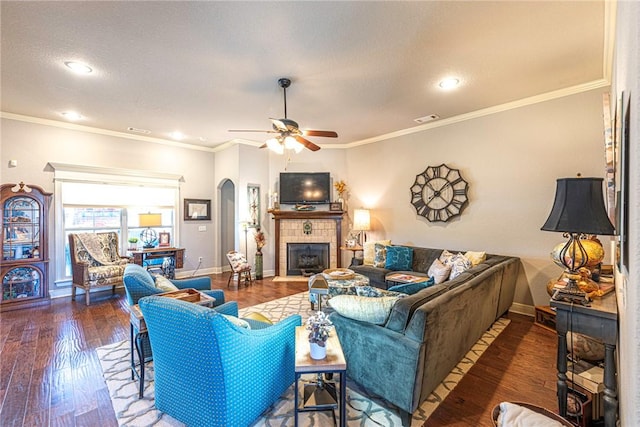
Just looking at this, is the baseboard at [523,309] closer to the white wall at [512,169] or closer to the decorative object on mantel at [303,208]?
the white wall at [512,169]

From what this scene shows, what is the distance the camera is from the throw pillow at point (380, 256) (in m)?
4.91

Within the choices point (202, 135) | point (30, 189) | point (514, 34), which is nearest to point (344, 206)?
point (202, 135)

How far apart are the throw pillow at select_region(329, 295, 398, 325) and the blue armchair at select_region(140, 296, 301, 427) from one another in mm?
513

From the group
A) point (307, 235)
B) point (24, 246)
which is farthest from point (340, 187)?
point (24, 246)

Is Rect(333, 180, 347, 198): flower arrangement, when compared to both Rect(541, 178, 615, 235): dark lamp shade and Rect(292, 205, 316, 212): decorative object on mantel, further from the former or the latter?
Rect(541, 178, 615, 235): dark lamp shade

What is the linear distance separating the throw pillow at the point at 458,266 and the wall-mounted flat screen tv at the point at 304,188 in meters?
3.05

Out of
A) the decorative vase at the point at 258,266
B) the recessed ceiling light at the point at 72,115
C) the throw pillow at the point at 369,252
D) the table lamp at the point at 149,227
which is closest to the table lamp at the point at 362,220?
the throw pillow at the point at 369,252

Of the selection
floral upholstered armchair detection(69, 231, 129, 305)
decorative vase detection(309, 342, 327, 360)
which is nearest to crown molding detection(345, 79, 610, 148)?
decorative vase detection(309, 342, 327, 360)

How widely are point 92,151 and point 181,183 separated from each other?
5.28 feet

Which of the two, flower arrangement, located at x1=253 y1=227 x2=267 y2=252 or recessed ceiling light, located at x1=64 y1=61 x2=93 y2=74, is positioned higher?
recessed ceiling light, located at x1=64 y1=61 x2=93 y2=74

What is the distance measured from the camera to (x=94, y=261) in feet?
15.4

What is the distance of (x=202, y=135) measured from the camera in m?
5.51

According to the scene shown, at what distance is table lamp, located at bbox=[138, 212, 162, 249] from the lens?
17.7ft

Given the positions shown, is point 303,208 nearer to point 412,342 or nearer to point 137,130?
point 137,130
